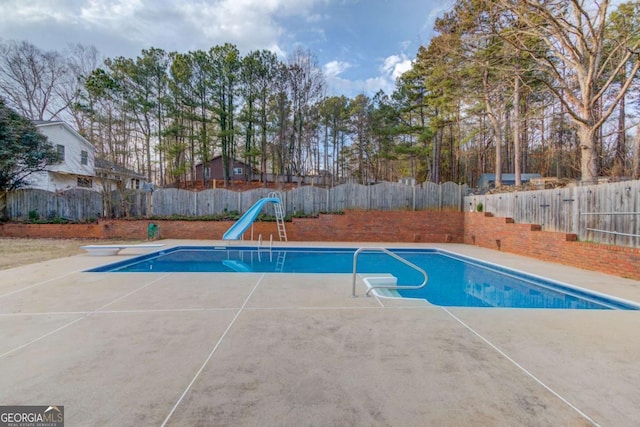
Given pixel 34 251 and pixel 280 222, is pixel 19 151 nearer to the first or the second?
pixel 34 251

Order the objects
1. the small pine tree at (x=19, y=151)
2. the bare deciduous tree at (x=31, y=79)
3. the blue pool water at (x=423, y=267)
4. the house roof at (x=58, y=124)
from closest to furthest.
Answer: the blue pool water at (x=423, y=267) → the small pine tree at (x=19, y=151) → the house roof at (x=58, y=124) → the bare deciduous tree at (x=31, y=79)

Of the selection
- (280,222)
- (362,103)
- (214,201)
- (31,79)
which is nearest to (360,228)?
(280,222)

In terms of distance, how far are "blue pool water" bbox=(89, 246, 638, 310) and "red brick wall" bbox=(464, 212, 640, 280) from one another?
1531 mm

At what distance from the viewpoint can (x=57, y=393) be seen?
182 cm

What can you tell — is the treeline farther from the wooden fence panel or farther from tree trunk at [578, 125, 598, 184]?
the wooden fence panel

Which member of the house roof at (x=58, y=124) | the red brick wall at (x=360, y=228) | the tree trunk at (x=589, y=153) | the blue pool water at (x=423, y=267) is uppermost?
the house roof at (x=58, y=124)

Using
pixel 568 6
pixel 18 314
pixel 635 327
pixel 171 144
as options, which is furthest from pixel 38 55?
pixel 635 327

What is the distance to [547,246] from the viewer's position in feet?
23.7

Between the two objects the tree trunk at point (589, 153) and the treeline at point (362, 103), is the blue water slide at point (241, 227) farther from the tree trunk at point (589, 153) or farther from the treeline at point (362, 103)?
the tree trunk at point (589, 153)

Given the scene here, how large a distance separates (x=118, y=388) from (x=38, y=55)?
80.4ft

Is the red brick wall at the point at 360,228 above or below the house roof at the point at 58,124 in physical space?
below

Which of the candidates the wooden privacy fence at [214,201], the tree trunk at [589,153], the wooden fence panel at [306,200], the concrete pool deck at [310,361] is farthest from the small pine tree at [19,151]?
the tree trunk at [589,153]

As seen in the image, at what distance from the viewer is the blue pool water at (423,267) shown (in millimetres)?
4566

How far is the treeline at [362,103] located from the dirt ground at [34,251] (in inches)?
162
